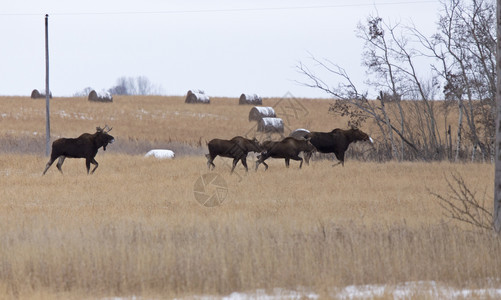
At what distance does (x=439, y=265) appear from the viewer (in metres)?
8.57

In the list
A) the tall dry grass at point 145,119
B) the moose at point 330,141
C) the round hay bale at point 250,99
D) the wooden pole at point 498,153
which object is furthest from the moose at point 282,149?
the round hay bale at point 250,99

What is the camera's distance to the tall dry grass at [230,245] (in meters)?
8.18

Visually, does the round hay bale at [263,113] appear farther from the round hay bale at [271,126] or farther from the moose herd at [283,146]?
the moose herd at [283,146]

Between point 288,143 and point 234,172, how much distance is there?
202 centimetres

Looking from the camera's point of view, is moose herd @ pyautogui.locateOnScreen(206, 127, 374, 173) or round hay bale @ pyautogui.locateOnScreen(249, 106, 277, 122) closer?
moose herd @ pyautogui.locateOnScreen(206, 127, 374, 173)

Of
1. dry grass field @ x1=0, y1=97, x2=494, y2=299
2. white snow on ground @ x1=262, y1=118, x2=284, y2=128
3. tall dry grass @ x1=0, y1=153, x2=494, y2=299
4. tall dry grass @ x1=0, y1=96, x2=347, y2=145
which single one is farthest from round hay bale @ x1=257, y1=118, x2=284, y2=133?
tall dry grass @ x1=0, y1=153, x2=494, y2=299

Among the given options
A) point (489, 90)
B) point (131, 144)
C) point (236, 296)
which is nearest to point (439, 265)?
point (236, 296)

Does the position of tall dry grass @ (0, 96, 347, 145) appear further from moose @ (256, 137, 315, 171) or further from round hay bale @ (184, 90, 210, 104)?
moose @ (256, 137, 315, 171)

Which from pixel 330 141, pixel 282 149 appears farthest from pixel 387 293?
pixel 330 141

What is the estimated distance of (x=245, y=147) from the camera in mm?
21297

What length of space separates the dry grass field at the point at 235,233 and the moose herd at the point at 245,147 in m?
0.54

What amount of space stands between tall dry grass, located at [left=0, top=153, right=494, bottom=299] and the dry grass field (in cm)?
2

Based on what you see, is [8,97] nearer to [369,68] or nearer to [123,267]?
[369,68]

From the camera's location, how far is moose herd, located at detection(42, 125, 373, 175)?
69.9 ft
